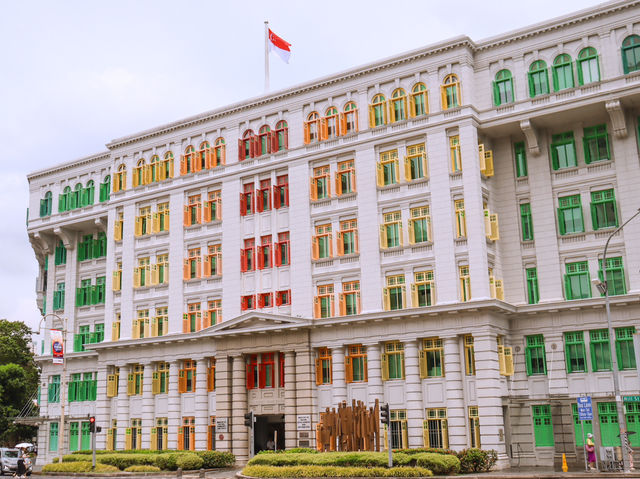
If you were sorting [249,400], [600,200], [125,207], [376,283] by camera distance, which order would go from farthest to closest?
[125,207] < [249,400] < [376,283] < [600,200]

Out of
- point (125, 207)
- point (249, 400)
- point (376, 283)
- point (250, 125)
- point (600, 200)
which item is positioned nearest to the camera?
point (600, 200)

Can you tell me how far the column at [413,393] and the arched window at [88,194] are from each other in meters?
30.0

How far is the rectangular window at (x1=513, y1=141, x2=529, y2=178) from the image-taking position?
42.8m

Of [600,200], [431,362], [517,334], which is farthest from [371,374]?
[600,200]

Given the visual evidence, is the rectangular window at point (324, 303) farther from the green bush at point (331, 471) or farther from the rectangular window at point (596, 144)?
the rectangular window at point (596, 144)

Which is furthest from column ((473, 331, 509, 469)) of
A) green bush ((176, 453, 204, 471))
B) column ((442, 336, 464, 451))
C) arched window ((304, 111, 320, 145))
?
arched window ((304, 111, 320, 145))

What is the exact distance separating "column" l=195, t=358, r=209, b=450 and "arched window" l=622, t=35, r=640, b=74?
98.5 ft

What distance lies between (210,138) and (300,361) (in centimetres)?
1727

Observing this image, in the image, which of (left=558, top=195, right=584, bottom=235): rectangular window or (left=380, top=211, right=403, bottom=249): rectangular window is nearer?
(left=558, top=195, right=584, bottom=235): rectangular window

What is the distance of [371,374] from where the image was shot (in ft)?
139

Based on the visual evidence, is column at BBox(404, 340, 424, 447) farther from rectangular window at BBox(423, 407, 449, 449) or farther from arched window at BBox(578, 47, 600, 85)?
arched window at BBox(578, 47, 600, 85)

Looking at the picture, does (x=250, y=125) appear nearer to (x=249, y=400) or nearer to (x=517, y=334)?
(x=249, y=400)

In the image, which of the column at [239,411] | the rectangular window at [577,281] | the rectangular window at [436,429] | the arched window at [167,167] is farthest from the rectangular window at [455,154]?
the arched window at [167,167]

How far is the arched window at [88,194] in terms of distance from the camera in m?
59.5
